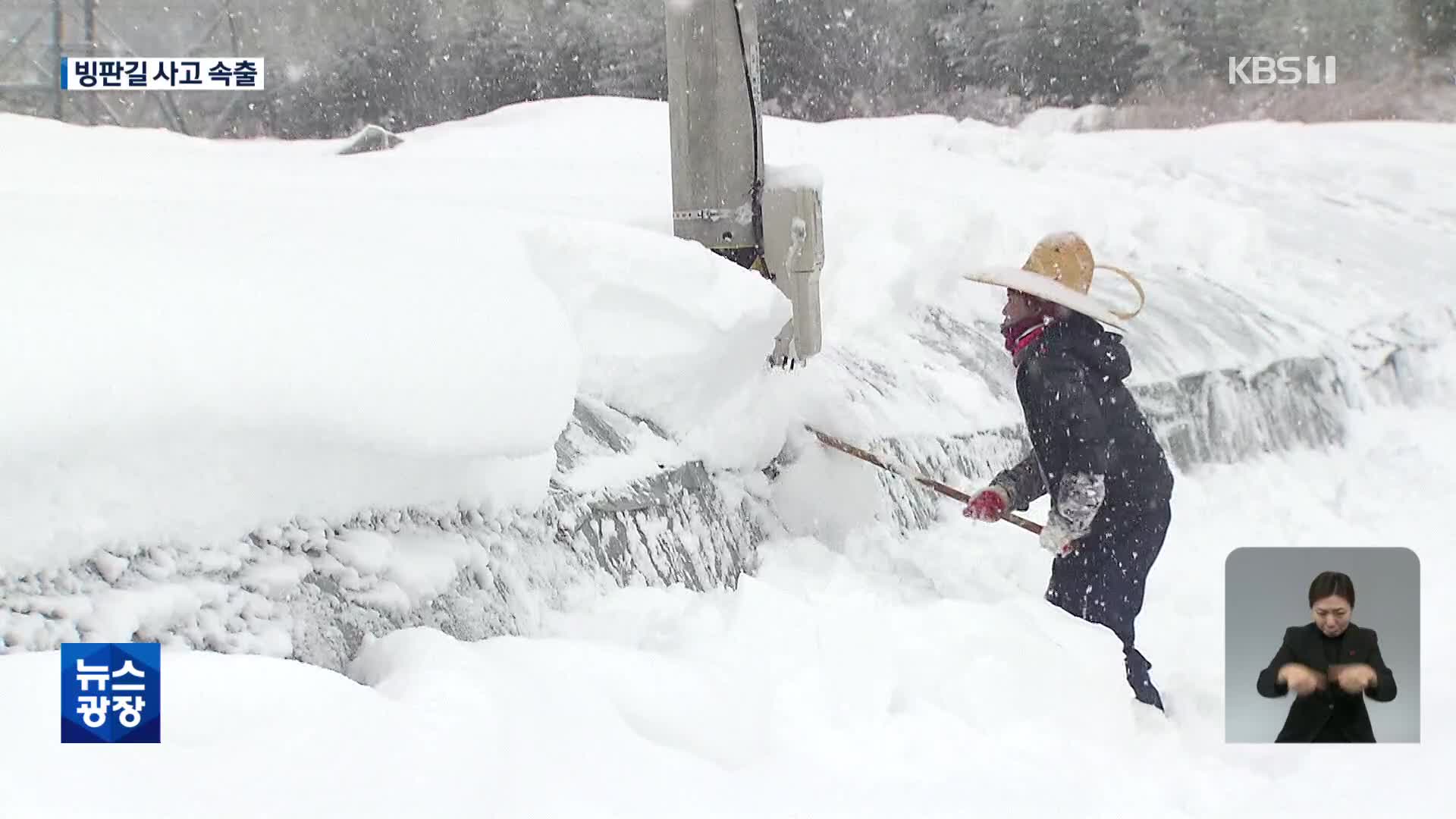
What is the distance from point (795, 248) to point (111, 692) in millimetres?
3575

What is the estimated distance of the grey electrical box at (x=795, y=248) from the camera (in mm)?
5270

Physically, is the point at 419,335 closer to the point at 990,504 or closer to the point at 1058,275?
the point at 990,504

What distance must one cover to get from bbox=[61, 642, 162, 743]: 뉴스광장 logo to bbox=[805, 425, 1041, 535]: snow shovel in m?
2.58

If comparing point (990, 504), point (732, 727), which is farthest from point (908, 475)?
point (732, 727)

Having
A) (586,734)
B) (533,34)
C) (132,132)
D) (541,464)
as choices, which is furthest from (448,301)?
(533,34)

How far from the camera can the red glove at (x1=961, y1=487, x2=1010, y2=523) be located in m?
4.09

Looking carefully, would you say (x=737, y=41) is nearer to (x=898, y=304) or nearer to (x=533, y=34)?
(x=898, y=304)

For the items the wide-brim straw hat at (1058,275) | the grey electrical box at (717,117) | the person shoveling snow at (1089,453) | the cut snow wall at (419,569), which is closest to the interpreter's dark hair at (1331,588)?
the person shoveling snow at (1089,453)

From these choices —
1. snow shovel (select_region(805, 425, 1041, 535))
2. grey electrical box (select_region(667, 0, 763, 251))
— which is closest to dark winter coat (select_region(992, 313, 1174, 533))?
snow shovel (select_region(805, 425, 1041, 535))

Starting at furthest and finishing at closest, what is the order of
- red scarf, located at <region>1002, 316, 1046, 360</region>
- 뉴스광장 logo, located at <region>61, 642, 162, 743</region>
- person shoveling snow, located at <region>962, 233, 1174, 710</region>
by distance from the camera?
red scarf, located at <region>1002, 316, 1046, 360</region> < person shoveling snow, located at <region>962, 233, 1174, 710</region> < 뉴스광장 logo, located at <region>61, 642, 162, 743</region>

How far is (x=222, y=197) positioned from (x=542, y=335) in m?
1.18

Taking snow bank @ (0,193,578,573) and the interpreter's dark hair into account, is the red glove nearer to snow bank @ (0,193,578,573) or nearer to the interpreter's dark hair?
the interpreter's dark hair

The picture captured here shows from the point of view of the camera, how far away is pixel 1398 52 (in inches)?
960

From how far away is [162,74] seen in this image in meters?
26.1
